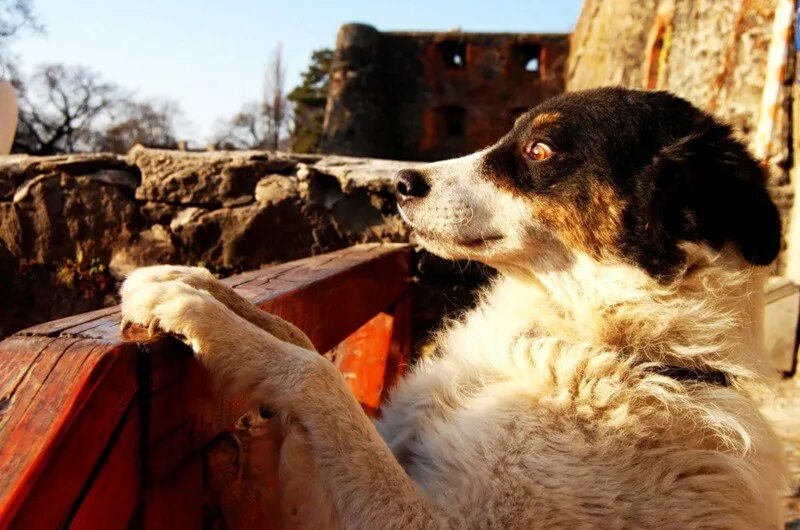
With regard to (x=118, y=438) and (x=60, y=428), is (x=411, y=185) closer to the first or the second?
(x=118, y=438)

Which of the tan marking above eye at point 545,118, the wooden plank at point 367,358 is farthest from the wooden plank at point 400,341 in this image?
the tan marking above eye at point 545,118

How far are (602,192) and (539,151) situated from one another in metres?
0.26

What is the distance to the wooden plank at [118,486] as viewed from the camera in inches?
31.5

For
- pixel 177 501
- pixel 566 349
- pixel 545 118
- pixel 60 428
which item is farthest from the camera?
pixel 545 118

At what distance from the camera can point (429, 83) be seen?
24.4 metres

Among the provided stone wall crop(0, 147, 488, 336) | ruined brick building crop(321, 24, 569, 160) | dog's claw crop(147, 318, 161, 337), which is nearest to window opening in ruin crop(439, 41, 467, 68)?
ruined brick building crop(321, 24, 569, 160)

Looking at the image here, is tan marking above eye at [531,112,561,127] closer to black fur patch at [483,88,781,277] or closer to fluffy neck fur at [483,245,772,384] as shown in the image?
black fur patch at [483,88,781,277]

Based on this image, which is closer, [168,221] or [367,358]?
[367,358]

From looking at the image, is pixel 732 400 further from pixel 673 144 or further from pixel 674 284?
pixel 673 144

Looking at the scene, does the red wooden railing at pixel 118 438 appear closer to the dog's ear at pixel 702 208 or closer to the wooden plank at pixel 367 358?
the dog's ear at pixel 702 208

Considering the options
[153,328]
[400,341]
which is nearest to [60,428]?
[153,328]

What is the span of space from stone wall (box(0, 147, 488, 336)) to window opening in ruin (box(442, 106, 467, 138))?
71.1 feet

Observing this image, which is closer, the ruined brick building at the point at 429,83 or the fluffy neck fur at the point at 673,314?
the fluffy neck fur at the point at 673,314

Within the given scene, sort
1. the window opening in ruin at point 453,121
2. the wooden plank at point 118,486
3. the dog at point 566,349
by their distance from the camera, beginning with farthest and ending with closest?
1. the window opening in ruin at point 453,121
2. the dog at point 566,349
3. the wooden plank at point 118,486
